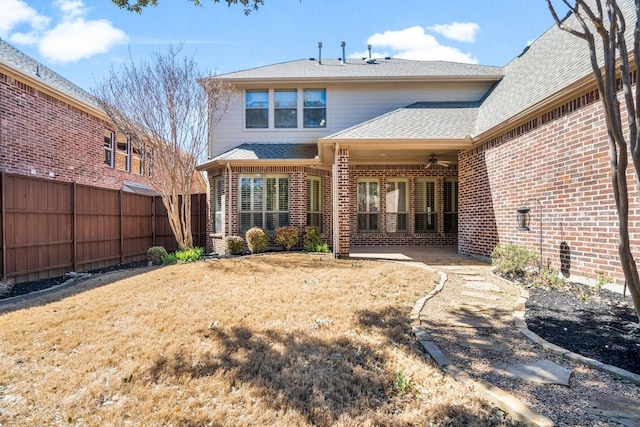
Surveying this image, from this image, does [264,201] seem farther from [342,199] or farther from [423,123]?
[423,123]

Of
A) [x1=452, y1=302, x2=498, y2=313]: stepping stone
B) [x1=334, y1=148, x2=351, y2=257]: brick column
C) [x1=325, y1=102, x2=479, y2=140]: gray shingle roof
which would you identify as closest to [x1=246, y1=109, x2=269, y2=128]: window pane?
[x1=325, y1=102, x2=479, y2=140]: gray shingle roof

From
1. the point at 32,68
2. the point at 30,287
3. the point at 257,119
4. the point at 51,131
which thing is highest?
the point at 32,68

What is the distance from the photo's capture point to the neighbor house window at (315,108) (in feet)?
39.1

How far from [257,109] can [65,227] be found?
692 cm

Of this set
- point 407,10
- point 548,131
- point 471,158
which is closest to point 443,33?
point 407,10

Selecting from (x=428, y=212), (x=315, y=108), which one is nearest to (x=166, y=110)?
(x=315, y=108)

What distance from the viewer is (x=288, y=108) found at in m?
11.9

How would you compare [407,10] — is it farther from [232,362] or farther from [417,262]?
[232,362]

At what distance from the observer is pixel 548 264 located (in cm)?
622

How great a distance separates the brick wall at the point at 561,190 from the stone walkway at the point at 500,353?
1.38 meters

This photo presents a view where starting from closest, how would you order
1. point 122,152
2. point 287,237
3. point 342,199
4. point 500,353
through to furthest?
point 500,353, point 342,199, point 287,237, point 122,152

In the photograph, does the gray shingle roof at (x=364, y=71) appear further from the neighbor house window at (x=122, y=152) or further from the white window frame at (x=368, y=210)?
the neighbor house window at (x=122, y=152)

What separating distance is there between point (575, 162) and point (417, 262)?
3.80 meters

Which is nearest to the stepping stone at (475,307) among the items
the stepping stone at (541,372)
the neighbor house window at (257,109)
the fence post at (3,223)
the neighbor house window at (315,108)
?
the stepping stone at (541,372)
